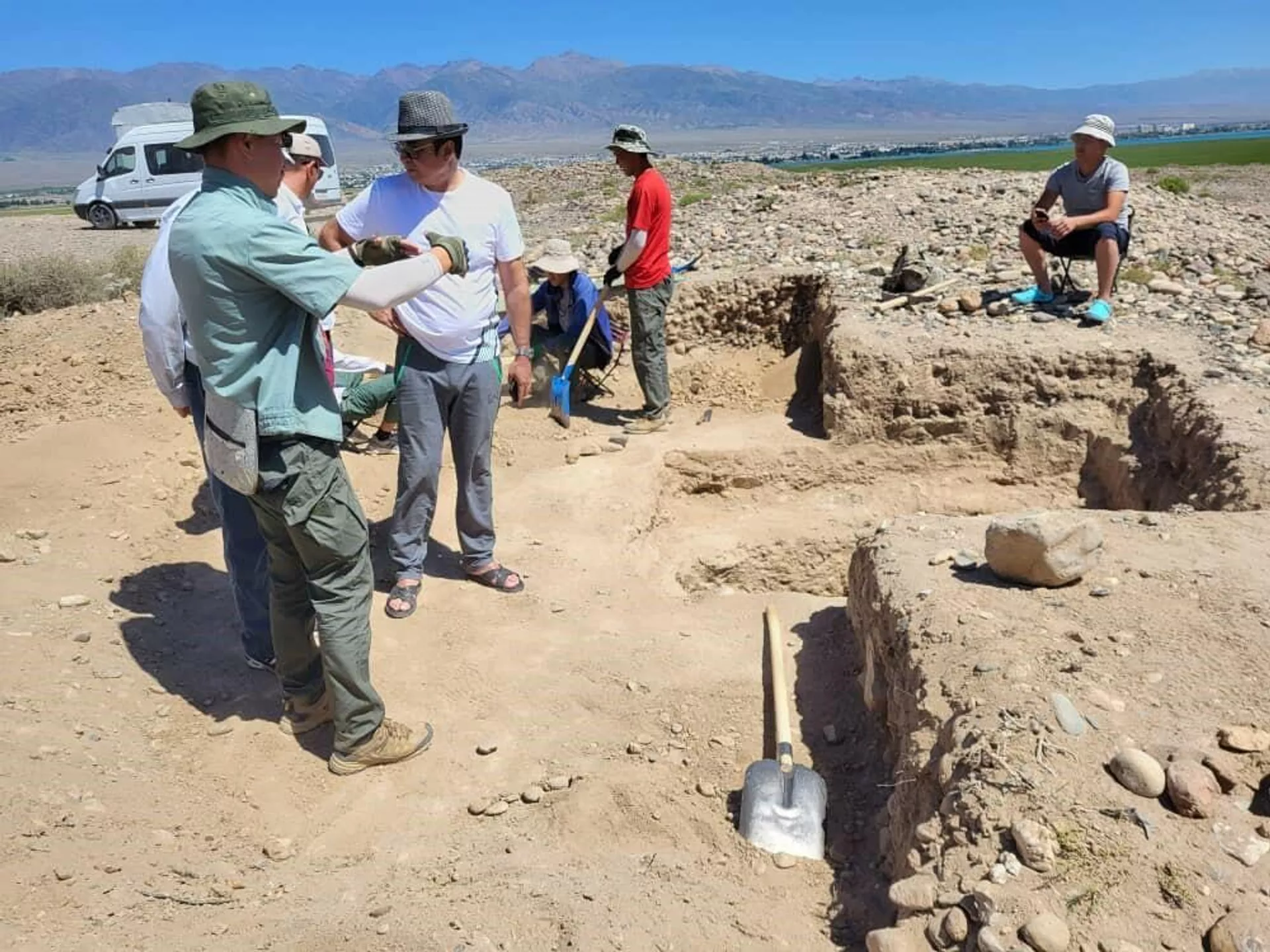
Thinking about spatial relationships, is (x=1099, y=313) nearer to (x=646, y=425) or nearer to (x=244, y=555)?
(x=646, y=425)

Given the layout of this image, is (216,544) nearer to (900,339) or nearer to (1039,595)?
(1039,595)

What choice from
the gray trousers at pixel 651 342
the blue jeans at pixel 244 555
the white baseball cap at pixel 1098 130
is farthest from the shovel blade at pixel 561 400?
the white baseball cap at pixel 1098 130

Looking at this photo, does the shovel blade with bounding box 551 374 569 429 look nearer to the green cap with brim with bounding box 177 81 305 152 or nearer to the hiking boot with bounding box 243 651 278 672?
the hiking boot with bounding box 243 651 278 672

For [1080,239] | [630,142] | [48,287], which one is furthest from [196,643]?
[48,287]

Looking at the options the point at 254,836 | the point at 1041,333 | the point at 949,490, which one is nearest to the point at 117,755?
the point at 254,836

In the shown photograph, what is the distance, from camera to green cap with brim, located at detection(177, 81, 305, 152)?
232 cm

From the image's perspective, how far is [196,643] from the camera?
144 inches

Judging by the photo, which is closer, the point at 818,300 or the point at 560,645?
the point at 560,645

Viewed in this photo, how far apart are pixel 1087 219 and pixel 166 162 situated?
709 inches

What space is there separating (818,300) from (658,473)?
2628 mm

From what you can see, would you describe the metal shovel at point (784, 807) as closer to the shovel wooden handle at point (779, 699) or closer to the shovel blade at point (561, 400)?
the shovel wooden handle at point (779, 699)

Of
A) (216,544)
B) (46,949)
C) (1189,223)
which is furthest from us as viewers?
(1189,223)

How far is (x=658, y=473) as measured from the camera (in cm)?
585

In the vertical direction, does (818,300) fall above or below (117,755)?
above
